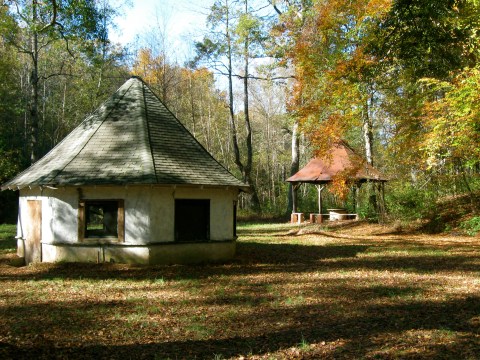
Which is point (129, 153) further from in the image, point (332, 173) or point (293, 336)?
point (332, 173)

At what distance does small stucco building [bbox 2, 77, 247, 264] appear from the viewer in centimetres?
1324

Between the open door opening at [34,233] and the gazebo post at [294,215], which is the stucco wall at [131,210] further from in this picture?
the gazebo post at [294,215]

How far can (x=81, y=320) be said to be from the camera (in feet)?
26.0

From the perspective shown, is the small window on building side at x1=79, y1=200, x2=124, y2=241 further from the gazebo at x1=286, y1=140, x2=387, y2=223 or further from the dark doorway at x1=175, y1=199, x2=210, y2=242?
the gazebo at x1=286, y1=140, x2=387, y2=223

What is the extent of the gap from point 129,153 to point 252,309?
7415 mm

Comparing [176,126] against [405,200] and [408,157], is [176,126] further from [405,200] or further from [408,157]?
[405,200]

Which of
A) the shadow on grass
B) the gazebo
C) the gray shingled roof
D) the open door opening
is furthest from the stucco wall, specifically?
the gazebo

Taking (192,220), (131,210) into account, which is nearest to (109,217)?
(131,210)

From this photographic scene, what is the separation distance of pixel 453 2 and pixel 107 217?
1057 cm

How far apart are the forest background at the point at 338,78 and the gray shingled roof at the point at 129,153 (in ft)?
11.2

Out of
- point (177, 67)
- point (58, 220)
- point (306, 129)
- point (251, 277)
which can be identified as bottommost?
point (251, 277)

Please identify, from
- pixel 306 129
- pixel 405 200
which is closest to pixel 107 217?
pixel 306 129

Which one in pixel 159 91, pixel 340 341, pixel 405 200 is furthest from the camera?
pixel 159 91

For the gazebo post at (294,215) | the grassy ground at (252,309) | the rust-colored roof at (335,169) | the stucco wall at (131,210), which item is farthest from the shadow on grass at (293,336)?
the gazebo post at (294,215)
